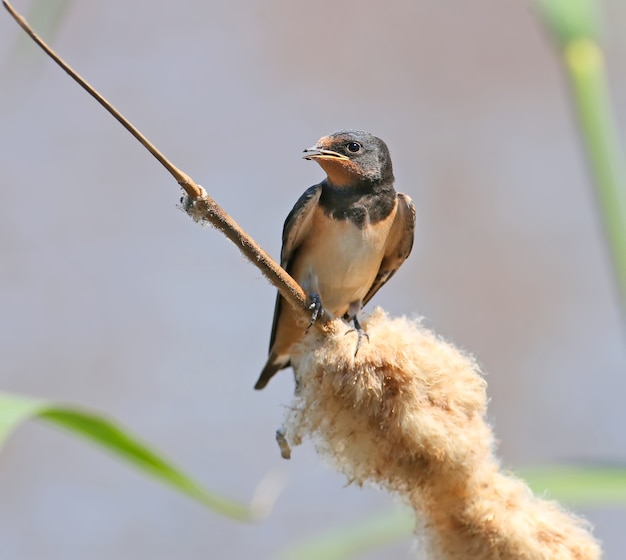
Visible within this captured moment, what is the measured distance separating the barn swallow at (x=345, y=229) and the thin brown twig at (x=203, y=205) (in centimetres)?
75

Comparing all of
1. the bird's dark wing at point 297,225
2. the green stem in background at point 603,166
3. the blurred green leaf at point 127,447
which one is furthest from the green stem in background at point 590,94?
the bird's dark wing at point 297,225

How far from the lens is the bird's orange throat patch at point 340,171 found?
1.71 metres

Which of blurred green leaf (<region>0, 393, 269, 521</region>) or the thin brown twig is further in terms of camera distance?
blurred green leaf (<region>0, 393, 269, 521</region>)

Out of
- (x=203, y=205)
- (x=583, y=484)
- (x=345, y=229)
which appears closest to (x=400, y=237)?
(x=345, y=229)

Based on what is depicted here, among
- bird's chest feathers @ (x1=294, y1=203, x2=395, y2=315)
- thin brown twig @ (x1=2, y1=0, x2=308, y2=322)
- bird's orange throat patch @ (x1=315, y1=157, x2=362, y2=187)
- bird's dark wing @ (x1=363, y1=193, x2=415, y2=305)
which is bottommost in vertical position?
thin brown twig @ (x1=2, y1=0, x2=308, y2=322)

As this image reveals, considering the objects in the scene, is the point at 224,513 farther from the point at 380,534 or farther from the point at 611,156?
the point at 611,156

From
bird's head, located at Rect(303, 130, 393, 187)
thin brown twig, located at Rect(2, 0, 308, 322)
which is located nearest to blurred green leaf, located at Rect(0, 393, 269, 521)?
thin brown twig, located at Rect(2, 0, 308, 322)

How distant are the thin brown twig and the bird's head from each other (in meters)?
0.73

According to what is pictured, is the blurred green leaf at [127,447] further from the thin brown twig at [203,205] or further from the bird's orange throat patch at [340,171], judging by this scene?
the bird's orange throat patch at [340,171]

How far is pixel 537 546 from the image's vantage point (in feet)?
3.41

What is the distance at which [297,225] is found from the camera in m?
1.84

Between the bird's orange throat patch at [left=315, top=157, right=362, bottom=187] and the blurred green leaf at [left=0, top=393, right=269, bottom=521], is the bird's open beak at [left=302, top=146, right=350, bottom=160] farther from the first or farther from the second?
the blurred green leaf at [left=0, top=393, right=269, bottom=521]

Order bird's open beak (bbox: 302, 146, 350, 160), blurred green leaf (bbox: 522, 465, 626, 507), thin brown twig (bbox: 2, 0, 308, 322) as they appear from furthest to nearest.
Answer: bird's open beak (bbox: 302, 146, 350, 160) → blurred green leaf (bbox: 522, 465, 626, 507) → thin brown twig (bbox: 2, 0, 308, 322)

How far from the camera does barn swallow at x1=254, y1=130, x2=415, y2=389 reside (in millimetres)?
1743
